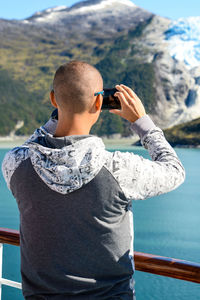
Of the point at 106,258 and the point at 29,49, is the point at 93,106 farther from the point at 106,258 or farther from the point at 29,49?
the point at 29,49

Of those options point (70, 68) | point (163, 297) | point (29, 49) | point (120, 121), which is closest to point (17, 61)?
point (29, 49)

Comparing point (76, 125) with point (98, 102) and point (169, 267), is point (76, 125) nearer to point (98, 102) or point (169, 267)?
point (98, 102)

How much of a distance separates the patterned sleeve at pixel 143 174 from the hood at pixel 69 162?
32mm

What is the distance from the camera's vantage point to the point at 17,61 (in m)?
109

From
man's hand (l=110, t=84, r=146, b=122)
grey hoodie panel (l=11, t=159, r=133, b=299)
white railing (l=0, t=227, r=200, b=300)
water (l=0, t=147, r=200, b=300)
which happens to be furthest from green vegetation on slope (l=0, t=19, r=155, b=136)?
grey hoodie panel (l=11, t=159, r=133, b=299)

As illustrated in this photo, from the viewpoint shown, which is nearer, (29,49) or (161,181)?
(161,181)

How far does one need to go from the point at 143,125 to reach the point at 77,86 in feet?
0.55

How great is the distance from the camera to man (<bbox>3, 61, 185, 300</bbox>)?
2.28 feet

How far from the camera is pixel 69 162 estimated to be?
704 mm

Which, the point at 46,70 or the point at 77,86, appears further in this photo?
the point at 46,70

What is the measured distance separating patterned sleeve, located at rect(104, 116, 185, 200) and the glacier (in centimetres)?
9962

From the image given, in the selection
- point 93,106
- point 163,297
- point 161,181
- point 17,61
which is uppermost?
point 93,106

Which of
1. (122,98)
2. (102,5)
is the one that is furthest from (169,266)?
(102,5)

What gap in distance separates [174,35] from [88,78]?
124349 mm
